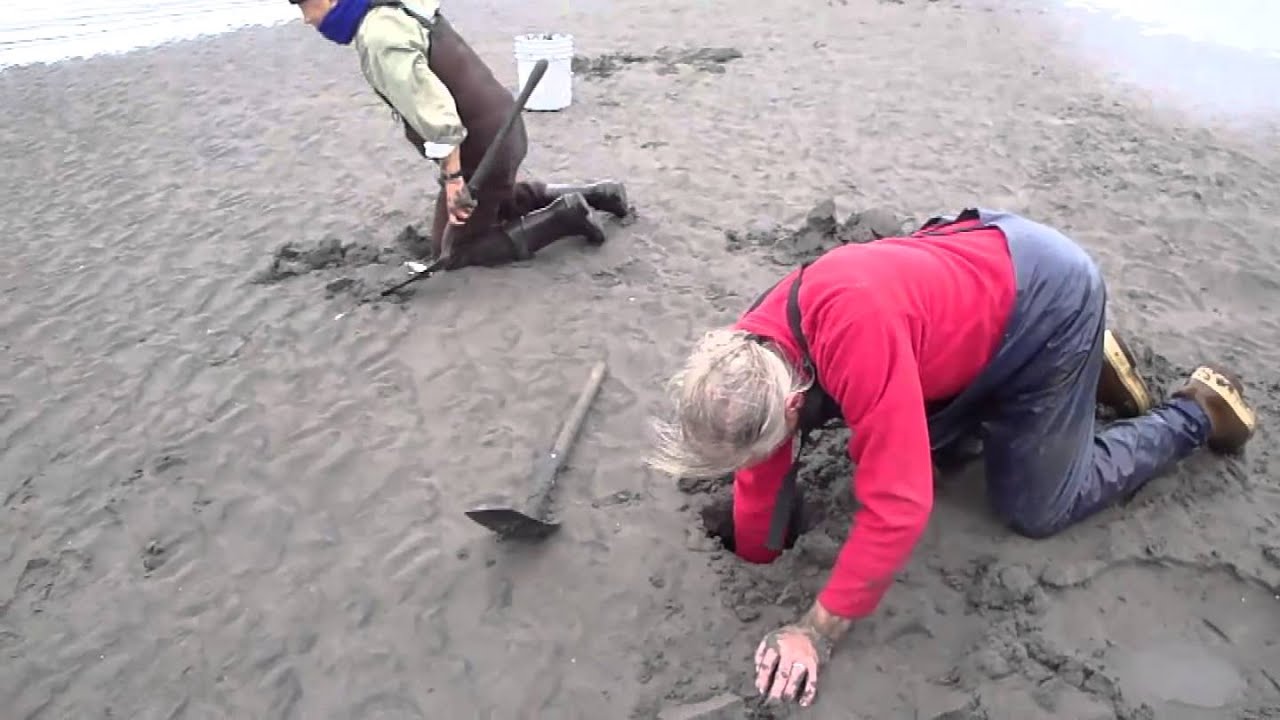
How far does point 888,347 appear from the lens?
2062mm

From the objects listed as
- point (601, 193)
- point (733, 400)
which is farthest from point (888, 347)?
point (601, 193)

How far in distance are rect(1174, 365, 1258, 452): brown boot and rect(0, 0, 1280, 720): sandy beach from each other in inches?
5.3

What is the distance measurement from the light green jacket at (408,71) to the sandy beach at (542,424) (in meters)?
0.87

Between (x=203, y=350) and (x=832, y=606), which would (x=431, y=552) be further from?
(x=203, y=350)

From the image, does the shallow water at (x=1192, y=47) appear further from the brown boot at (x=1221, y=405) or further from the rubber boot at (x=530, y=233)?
the rubber boot at (x=530, y=233)

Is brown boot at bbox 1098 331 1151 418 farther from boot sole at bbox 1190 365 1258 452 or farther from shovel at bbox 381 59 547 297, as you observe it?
shovel at bbox 381 59 547 297

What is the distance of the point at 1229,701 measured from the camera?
2.41m

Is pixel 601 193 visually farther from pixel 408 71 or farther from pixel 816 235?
pixel 408 71

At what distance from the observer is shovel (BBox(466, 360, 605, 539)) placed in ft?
9.53

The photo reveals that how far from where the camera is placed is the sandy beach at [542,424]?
8.60 feet

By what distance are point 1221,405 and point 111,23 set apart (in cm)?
1080

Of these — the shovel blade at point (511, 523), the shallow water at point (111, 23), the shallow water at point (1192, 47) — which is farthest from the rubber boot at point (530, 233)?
the shallow water at point (111, 23)

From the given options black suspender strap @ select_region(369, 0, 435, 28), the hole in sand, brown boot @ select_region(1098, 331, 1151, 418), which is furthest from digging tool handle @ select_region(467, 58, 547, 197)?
brown boot @ select_region(1098, 331, 1151, 418)

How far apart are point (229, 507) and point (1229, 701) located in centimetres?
309
